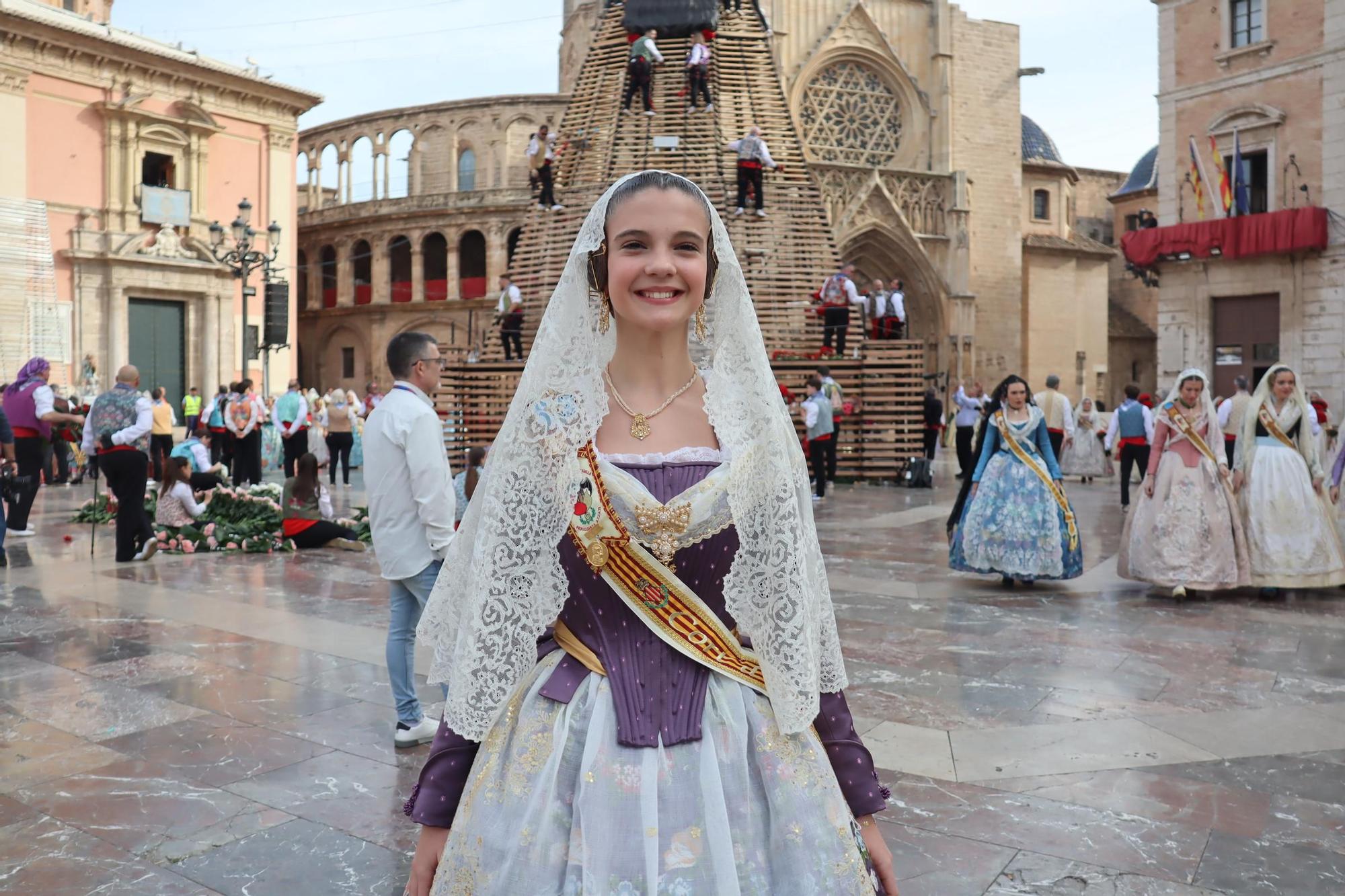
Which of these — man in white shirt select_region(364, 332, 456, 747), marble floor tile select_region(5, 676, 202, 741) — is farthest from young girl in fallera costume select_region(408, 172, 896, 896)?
marble floor tile select_region(5, 676, 202, 741)

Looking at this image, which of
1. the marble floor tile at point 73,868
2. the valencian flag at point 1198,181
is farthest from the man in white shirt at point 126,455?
the valencian flag at point 1198,181

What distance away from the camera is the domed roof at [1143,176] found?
138ft

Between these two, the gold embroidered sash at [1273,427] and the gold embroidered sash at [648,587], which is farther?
the gold embroidered sash at [1273,427]

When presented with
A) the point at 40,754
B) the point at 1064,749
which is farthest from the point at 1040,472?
the point at 40,754

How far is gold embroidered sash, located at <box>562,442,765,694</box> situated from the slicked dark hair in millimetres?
3148

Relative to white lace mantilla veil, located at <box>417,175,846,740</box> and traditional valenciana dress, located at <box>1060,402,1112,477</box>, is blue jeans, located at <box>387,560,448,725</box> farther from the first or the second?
traditional valenciana dress, located at <box>1060,402,1112,477</box>

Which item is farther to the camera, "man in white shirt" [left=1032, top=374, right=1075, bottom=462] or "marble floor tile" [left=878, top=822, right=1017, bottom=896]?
"man in white shirt" [left=1032, top=374, right=1075, bottom=462]

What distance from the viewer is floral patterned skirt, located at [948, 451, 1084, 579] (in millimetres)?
8266

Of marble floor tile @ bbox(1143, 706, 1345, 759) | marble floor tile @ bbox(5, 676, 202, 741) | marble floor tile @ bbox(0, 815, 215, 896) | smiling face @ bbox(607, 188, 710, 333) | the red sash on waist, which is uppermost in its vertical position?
smiling face @ bbox(607, 188, 710, 333)

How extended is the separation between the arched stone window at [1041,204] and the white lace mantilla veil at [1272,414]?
112ft

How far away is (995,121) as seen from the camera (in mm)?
35656

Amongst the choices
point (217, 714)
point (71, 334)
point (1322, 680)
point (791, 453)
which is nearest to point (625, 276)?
point (791, 453)

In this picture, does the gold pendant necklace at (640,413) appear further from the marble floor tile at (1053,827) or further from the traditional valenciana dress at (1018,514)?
the traditional valenciana dress at (1018,514)

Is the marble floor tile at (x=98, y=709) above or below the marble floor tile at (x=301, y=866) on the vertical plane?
above
